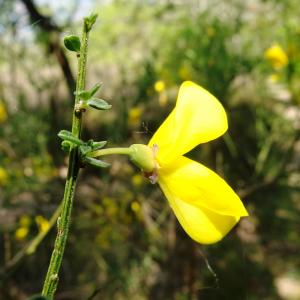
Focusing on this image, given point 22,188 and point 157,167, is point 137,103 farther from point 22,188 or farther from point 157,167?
point 157,167

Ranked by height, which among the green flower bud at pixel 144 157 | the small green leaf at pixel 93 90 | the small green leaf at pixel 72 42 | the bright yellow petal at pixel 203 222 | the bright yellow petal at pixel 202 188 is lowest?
the bright yellow petal at pixel 203 222

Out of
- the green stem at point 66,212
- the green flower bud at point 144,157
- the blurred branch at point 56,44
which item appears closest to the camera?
the green stem at point 66,212

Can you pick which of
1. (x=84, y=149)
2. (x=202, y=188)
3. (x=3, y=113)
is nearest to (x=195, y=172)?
(x=202, y=188)

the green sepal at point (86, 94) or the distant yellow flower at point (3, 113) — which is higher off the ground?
the green sepal at point (86, 94)

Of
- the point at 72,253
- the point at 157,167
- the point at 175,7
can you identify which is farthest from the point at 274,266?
the point at 157,167

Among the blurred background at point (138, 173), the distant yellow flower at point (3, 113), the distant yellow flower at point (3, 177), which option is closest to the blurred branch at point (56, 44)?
the blurred background at point (138, 173)

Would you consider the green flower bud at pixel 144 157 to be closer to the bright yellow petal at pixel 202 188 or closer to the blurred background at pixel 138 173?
the bright yellow petal at pixel 202 188

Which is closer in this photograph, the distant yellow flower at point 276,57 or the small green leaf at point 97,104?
the small green leaf at point 97,104

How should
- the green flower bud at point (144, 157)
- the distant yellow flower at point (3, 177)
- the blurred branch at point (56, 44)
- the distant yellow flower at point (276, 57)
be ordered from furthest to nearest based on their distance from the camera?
the blurred branch at point (56, 44) < the distant yellow flower at point (3, 177) < the distant yellow flower at point (276, 57) < the green flower bud at point (144, 157)
